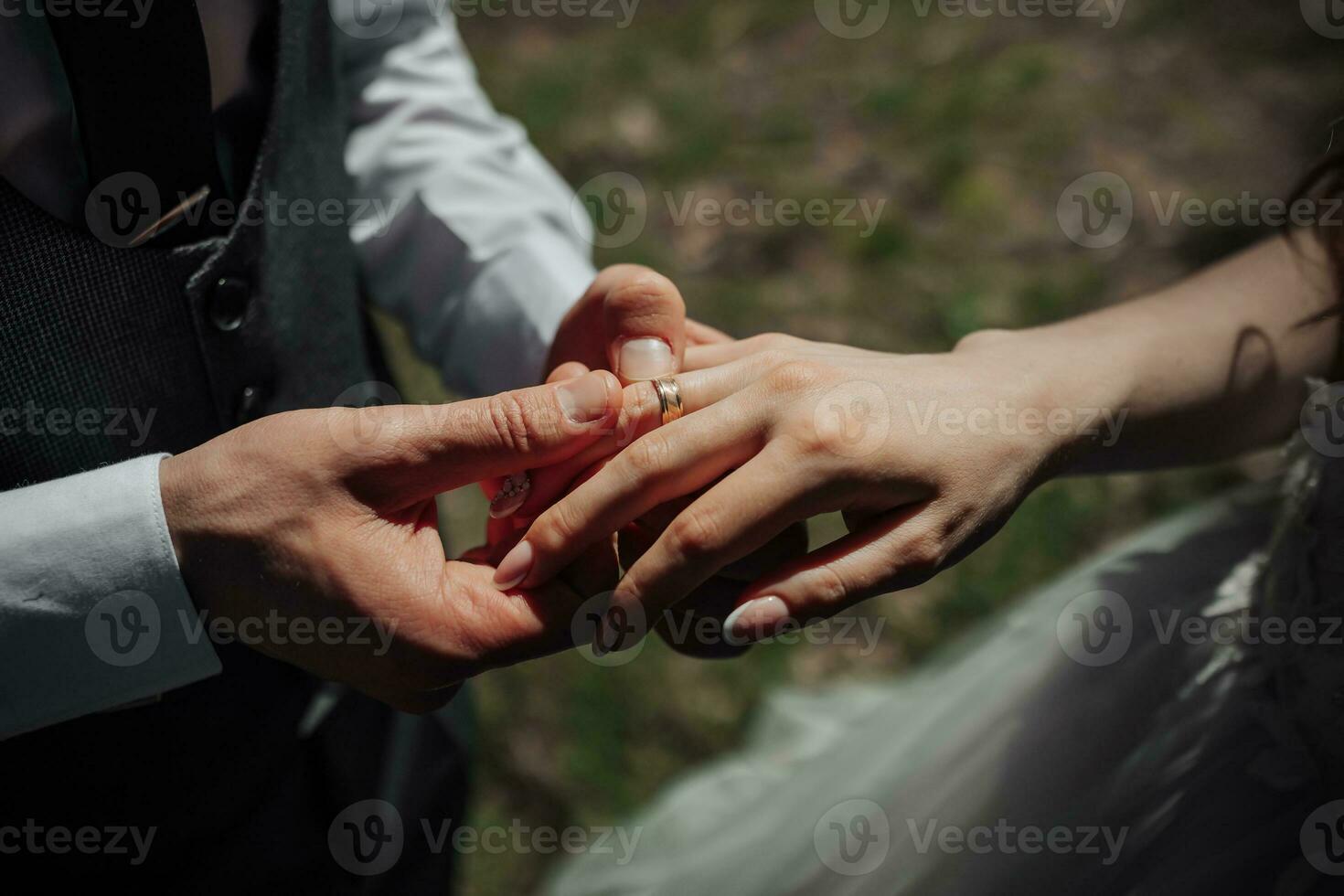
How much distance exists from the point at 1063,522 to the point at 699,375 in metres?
1.86

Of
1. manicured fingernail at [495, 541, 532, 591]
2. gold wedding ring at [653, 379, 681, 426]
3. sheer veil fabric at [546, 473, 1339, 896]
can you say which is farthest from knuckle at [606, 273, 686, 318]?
sheer veil fabric at [546, 473, 1339, 896]

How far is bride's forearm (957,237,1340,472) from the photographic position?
1.34m

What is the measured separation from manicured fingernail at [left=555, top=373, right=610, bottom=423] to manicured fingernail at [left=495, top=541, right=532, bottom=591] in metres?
0.18

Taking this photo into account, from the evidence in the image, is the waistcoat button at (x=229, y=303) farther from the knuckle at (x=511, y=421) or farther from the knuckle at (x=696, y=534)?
the knuckle at (x=696, y=534)

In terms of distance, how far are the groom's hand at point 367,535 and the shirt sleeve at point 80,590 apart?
1.2 inches

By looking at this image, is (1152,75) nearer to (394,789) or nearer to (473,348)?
(473,348)

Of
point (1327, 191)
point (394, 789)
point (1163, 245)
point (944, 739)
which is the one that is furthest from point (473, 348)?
point (1163, 245)

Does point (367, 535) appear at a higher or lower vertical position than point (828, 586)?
higher

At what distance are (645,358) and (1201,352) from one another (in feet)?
2.74

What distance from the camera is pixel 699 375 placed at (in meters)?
1.29

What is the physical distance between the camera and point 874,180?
11.7 ft

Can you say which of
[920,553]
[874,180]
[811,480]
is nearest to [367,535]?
[811,480]

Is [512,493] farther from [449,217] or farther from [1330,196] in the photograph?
[1330,196]

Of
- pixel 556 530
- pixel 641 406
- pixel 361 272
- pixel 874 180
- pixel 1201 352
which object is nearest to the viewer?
pixel 556 530
